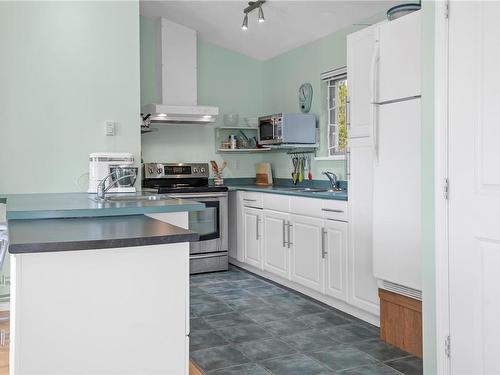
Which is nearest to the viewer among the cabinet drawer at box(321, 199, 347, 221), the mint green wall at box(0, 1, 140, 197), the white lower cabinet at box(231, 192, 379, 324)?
the white lower cabinet at box(231, 192, 379, 324)

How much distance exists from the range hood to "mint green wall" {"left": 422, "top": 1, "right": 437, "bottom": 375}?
3.30 metres

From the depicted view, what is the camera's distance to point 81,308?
172 centimetres

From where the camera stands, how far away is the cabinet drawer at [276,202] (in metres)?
4.58

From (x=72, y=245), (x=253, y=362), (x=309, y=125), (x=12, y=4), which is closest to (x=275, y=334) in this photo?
(x=253, y=362)

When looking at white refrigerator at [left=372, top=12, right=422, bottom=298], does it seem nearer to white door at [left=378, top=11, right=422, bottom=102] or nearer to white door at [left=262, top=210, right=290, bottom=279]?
white door at [left=378, top=11, right=422, bottom=102]

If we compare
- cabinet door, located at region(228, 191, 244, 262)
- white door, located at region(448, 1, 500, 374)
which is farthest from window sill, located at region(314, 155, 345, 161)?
white door, located at region(448, 1, 500, 374)

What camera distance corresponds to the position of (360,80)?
352 cm

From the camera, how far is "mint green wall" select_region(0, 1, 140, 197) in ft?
12.8

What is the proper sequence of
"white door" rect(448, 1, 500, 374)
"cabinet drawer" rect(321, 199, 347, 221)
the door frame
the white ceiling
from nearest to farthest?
"white door" rect(448, 1, 500, 374) → the door frame → "cabinet drawer" rect(321, 199, 347, 221) → the white ceiling

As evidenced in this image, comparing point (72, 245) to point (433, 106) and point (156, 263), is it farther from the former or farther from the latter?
point (433, 106)

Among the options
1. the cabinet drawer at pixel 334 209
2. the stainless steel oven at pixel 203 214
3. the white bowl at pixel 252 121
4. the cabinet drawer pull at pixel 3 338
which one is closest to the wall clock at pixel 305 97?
the white bowl at pixel 252 121

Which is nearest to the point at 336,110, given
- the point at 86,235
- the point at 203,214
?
the point at 203,214

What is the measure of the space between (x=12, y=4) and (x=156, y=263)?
298cm

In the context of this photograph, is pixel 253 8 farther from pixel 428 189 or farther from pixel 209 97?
pixel 428 189
